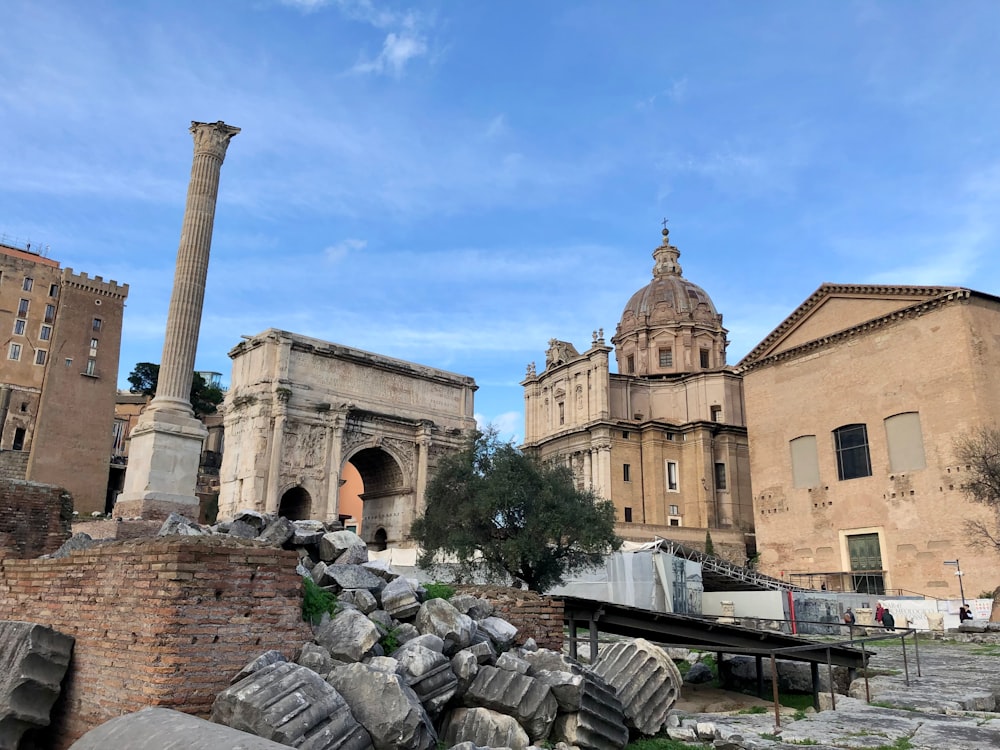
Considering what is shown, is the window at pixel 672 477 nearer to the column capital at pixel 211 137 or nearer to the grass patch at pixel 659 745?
the column capital at pixel 211 137

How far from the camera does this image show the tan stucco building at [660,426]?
49.7 meters

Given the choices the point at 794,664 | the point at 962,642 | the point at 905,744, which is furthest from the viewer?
the point at 962,642

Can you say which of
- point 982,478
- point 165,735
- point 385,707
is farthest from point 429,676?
point 982,478

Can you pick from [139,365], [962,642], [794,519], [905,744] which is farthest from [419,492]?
[139,365]

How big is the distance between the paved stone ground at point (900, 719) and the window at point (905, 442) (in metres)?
22.3

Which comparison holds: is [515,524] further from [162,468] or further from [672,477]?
[672,477]

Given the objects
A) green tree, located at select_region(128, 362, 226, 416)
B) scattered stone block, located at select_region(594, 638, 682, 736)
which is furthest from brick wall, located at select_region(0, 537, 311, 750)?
green tree, located at select_region(128, 362, 226, 416)

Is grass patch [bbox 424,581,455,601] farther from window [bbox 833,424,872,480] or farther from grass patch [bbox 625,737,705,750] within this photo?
window [bbox 833,424,872,480]

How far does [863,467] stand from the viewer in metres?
37.5

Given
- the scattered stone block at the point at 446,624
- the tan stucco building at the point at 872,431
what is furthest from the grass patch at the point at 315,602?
the tan stucco building at the point at 872,431

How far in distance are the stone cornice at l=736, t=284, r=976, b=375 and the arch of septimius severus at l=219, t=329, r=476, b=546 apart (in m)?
17.1

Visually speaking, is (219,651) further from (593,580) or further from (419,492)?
(419,492)

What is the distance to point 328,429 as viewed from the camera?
37.8 m

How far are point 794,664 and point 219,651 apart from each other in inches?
428
